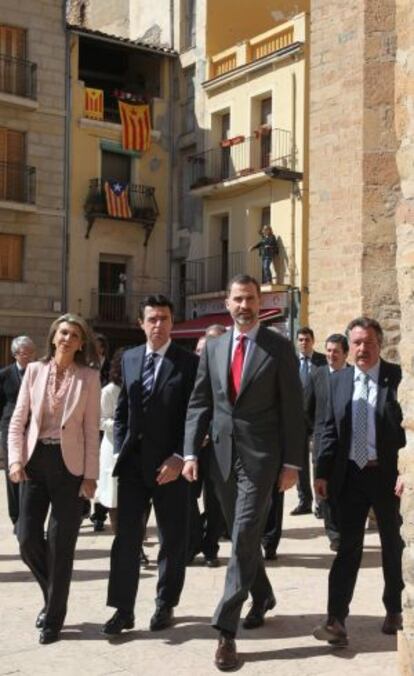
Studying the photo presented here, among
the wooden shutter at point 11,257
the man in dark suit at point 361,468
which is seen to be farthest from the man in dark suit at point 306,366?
the wooden shutter at point 11,257

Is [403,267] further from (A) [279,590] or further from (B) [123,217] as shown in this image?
(B) [123,217]

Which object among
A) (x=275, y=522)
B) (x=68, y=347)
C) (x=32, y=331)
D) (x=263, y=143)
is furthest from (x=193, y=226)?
(x=68, y=347)

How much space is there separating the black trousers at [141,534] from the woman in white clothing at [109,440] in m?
2.08

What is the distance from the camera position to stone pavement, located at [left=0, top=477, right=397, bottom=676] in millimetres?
4879

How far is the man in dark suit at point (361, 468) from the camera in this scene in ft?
17.4

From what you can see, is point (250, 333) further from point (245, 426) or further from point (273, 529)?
point (273, 529)

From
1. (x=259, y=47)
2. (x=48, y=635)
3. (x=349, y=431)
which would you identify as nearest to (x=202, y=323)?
(x=259, y=47)

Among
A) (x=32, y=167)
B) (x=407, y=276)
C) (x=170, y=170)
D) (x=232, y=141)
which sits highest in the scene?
(x=232, y=141)

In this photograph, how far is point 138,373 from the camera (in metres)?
5.72

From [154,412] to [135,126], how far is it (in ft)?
80.6

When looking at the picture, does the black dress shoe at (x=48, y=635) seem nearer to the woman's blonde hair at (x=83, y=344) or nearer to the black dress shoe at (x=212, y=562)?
the woman's blonde hair at (x=83, y=344)

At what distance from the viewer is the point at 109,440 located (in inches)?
324

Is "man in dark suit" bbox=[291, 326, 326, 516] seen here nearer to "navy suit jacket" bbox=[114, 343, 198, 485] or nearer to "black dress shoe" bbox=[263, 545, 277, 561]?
"black dress shoe" bbox=[263, 545, 277, 561]

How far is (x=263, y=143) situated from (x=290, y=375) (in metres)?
22.7
